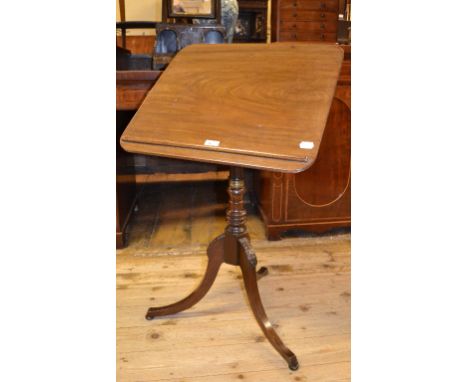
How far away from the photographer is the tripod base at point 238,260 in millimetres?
1681

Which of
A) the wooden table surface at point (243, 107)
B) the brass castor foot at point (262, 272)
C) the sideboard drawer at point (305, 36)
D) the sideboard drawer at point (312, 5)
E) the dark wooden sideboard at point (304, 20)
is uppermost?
the sideboard drawer at point (312, 5)

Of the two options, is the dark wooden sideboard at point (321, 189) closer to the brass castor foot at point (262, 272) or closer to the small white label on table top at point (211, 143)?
the brass castor foot at point (262, 272)

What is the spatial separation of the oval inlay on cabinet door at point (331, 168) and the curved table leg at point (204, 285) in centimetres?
94

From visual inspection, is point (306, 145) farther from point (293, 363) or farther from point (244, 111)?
point (293, 363)

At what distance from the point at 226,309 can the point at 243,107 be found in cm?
99

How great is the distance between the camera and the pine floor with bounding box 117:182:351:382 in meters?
1.61

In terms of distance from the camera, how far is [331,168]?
2.65 m

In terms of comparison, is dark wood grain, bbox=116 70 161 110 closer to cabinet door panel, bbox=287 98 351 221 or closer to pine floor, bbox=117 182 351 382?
pine floor, bbox=117 182 351 382

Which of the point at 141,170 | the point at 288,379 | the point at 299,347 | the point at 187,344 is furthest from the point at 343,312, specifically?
the point at 141,170

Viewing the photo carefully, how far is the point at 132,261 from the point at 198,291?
2.33 feet

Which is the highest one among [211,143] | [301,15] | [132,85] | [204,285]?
[301,15]

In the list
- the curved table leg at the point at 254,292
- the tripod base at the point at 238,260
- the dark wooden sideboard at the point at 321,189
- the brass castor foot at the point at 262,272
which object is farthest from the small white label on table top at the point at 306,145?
the dark wooden sideboard at the point at 321,189

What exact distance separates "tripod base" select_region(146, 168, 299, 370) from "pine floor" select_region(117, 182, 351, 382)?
0.06 meters

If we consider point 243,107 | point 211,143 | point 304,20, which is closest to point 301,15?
point 304,20
